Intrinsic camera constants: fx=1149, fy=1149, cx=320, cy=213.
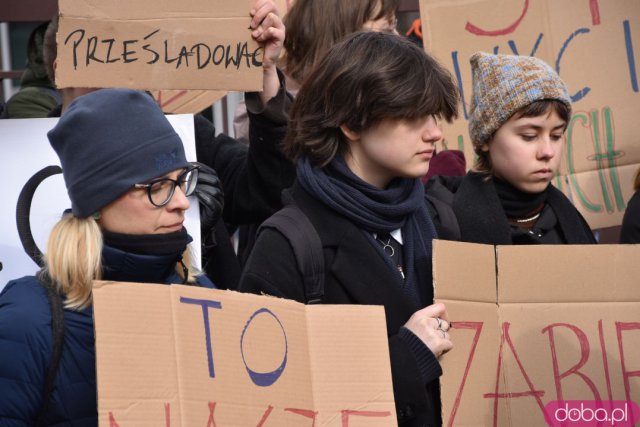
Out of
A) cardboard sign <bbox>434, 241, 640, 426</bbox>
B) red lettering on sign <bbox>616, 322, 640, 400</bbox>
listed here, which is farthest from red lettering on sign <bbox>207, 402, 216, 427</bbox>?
red lettering on sign <bbox>616, 322, 640, 400</bbox>

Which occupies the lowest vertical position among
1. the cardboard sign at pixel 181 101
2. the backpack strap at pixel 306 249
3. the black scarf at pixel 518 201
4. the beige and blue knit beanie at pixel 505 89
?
the backpack strap at pixel 306 249

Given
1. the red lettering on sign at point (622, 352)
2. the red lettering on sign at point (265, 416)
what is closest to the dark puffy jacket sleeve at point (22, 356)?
the red lettering on sign at point (265, 416)

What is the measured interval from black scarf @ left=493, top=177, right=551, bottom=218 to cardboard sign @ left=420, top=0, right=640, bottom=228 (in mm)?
648

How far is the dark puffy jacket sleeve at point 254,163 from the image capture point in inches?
134

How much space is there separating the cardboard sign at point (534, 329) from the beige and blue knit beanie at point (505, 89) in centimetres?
60

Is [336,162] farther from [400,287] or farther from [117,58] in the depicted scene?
[117,58]

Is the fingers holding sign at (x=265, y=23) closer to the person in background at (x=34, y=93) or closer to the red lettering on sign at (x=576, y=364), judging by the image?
the red lettering on sign at (x=576, y=364)

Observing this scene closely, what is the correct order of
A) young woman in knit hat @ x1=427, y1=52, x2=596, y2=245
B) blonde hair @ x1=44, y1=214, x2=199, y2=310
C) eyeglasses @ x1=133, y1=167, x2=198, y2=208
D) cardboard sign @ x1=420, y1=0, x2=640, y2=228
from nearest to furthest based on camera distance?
1. blonde hair @ x1=44, y1=214, x2=199, y2=310
2. eyeglasses @ x1=133, y1=167, x2=198, y2=208
3. young woman in knit hat @ x1=427, y1=52, x2=596, y2=245
4. cardboard sign @ x1=420, y1=0, x2=640, y2=228

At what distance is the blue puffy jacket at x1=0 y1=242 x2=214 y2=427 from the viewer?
2416 millimetres

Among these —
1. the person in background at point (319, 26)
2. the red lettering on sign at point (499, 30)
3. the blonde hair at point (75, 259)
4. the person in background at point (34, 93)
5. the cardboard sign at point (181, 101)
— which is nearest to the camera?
the blonde hair at point (75, 259)

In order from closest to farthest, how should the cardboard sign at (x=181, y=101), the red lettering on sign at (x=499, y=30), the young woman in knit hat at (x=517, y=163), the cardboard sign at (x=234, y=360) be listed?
the cardboard sign at (x=234, y=360) → the young woman in knit hat at (x=517, y=163) → the cardboard sign at (x=181, y=101) → the red lettering on sign at (x=499, y=30)

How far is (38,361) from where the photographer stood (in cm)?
245

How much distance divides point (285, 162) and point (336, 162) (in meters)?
0.52

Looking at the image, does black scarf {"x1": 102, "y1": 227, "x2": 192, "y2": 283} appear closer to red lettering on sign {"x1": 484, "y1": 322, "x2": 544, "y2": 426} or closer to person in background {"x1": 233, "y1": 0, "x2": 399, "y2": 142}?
red lettering on sign {"x1": 484, "y1": 322, "x2": 544, "y2": 426}
